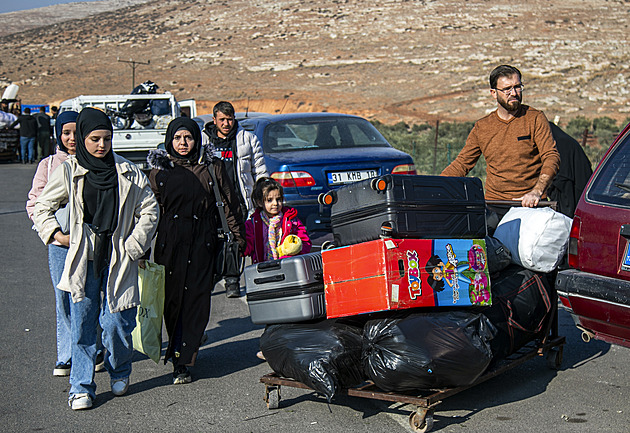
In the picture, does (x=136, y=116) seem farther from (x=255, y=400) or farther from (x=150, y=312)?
(x=255, y=400)

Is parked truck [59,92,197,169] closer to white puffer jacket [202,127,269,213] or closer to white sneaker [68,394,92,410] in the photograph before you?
white puffer jacket [202,127,269,213]

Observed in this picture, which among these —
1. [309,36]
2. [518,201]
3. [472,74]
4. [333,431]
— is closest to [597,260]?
[518,201]

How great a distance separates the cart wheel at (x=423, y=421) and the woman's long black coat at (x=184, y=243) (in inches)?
70.7

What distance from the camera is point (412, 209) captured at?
446cm

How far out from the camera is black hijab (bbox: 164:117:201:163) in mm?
5375

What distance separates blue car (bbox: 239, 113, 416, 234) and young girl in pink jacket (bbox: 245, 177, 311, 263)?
8.43 ft

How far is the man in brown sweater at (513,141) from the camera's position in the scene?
5.75 metres

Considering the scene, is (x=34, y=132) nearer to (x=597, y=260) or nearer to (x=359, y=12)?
(x=597, y=260)

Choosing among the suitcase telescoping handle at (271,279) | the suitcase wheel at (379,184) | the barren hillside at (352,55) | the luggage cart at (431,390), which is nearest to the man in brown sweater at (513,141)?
the luggage cart at (431,390)

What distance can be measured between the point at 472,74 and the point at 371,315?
5916 centimetres

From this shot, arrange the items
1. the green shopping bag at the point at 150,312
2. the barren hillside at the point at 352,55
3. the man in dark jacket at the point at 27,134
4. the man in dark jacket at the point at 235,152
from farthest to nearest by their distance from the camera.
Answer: the barren hillside at the point at 352,55 < the man in dark jacket at the point at 27,134 < the man in dark jacket at the point at 235,152 < the green shopping bag at the point at 150,312

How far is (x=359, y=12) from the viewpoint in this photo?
85250 millimetres

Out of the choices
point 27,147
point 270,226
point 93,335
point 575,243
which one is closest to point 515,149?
point 575,243

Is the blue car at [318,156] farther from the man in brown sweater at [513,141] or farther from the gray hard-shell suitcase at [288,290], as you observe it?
the gray hard-shell suitcase at [288,290]
